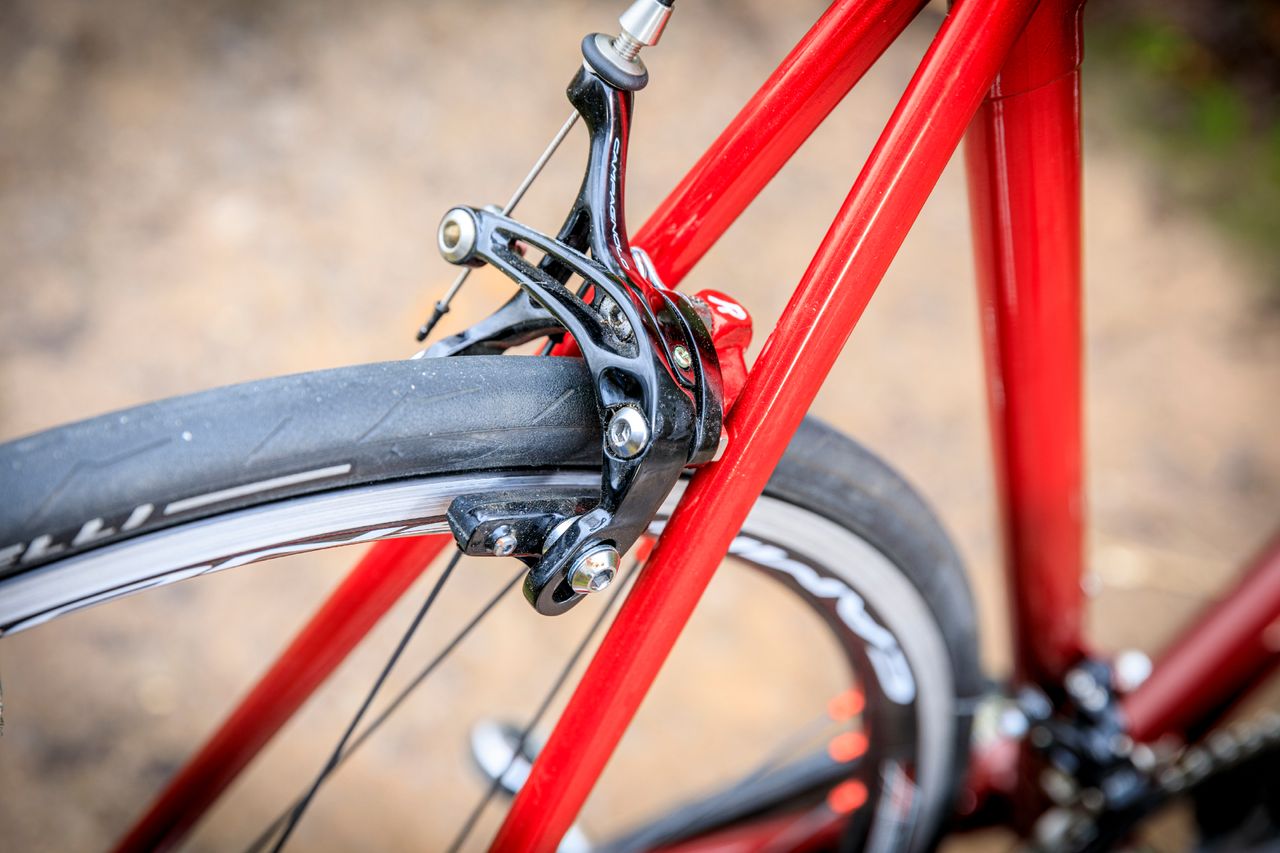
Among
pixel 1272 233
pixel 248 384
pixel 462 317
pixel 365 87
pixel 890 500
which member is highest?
pixel 1272 233

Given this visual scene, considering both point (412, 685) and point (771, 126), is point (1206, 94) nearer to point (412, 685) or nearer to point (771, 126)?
point (771, 126)

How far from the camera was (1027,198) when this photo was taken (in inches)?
21.5

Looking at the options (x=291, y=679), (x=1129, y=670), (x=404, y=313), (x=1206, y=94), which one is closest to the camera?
(x=291, y=679)

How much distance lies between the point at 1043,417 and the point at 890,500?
0.45 feet

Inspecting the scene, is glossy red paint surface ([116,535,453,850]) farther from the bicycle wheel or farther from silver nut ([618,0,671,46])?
silver nut ([618,0,671,46])

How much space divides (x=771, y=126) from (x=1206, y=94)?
1.57 metres

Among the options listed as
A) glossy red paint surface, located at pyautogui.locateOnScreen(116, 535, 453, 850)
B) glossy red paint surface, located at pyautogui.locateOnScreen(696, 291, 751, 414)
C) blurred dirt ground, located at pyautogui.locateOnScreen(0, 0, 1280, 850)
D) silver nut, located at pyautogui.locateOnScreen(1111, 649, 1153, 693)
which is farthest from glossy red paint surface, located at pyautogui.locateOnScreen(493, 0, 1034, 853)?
blurred dirt ground, located at pyautogui.locateOnScreen(0, 0, 1280, 850)

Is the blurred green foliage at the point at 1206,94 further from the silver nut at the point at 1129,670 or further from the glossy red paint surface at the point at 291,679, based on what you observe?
the glossy red paint surface at the point at 291,679

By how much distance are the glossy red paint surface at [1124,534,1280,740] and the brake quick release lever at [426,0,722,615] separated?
23.8 inches

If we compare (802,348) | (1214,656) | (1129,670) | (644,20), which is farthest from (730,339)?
(1214,656)

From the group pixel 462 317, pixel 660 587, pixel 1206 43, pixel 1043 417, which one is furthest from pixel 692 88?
pixel 660 587

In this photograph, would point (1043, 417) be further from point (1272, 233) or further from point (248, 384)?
point (1272, 233)

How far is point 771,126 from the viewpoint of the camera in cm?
47

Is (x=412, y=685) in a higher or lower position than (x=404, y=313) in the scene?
lower
